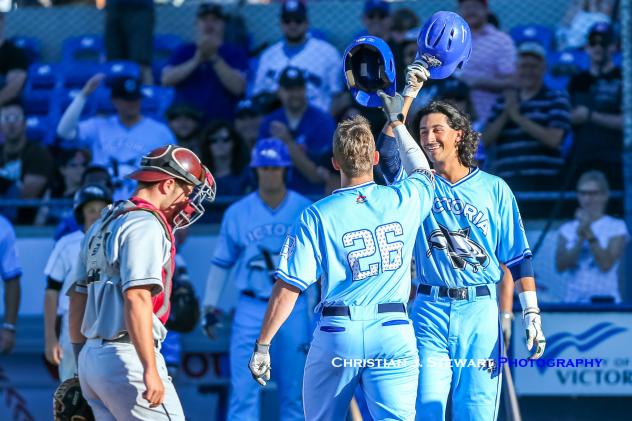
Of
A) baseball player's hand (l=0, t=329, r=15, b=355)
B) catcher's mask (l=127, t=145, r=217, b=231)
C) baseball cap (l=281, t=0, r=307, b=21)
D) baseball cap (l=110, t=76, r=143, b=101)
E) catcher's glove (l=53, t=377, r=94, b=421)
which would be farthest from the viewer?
baseball cap (l=281, t=0, r=307, b=21)

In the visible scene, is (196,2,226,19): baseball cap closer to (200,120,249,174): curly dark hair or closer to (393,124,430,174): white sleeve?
(200,120,249,174): curly dark hair

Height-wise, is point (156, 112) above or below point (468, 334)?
above

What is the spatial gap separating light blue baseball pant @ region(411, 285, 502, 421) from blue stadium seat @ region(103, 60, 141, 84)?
468cm

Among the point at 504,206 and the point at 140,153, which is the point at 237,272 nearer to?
the point at 140,153

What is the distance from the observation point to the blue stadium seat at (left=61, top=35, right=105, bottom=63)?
11.4 m

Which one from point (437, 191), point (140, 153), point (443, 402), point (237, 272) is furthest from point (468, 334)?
point (140, 153)

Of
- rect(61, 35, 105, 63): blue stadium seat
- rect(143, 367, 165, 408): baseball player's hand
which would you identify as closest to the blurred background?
rect(61, 35, 105, 63): blue stadium seat

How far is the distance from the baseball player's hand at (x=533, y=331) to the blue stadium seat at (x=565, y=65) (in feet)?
14.8

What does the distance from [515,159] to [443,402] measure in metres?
3.59

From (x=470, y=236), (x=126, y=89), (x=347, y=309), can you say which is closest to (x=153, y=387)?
(x=347, y=309)

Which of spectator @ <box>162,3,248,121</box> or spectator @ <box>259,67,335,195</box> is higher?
spectator @ <box>162,3,248,121</box>

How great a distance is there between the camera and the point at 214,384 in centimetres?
830

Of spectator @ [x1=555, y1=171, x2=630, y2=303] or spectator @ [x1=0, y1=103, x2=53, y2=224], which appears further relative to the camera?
spectator @ [x1=0, y1=103, x2=53, y2=224]

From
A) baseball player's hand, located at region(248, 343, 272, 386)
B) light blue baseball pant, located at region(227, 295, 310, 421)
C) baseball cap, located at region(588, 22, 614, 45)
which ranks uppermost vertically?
baseball cap, located at region(588, 22, 614, 45)
